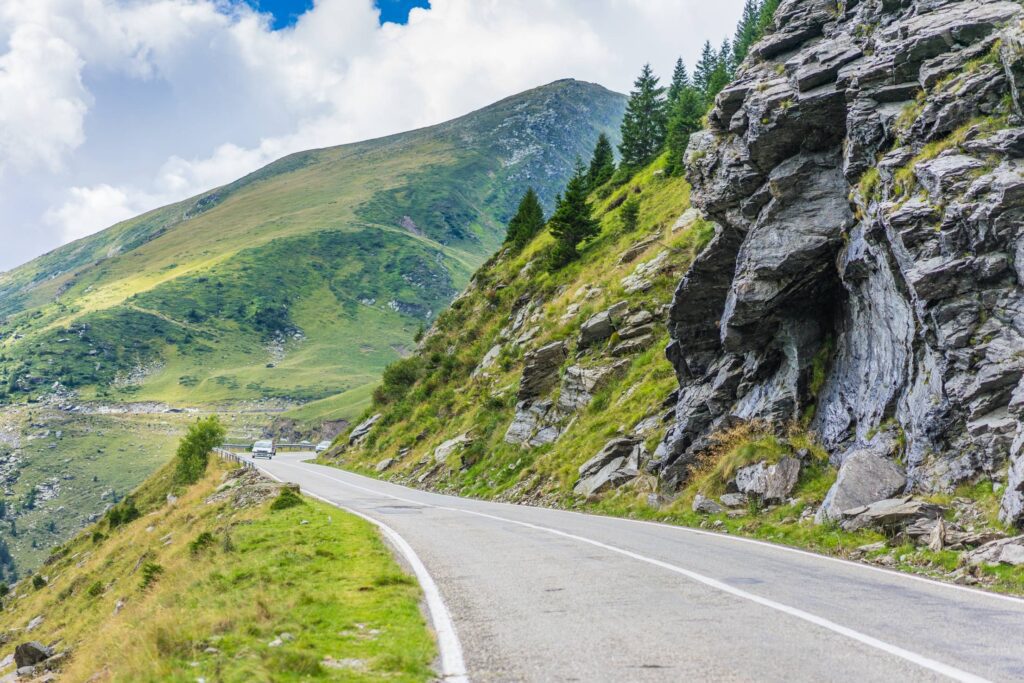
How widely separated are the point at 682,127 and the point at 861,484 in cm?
4326

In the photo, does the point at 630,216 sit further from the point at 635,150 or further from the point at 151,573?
the point at 151,573

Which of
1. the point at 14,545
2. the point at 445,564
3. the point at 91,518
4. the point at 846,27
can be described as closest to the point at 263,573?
the point at 445,564

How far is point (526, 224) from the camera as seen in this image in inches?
2357

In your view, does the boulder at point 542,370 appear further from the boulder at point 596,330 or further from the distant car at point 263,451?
the distant car at point 263,451

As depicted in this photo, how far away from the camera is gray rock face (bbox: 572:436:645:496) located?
21234 mm

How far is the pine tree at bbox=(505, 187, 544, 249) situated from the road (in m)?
48.0

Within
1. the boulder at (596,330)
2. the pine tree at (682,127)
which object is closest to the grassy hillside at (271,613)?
the boulder at (596,330)

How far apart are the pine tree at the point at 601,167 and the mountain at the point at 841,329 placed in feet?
122

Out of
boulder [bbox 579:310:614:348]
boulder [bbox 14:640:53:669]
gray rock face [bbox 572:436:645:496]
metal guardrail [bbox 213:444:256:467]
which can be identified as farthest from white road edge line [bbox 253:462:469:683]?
metal guardrail [bbox 213:444:256:467]

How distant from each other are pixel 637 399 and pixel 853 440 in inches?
400

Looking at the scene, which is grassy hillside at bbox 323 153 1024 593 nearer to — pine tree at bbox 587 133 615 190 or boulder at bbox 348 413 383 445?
boulder at bbox 348 413 383 445

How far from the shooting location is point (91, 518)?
143 metres

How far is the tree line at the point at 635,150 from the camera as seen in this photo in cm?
4534

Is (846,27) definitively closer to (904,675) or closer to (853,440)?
(853,440)
